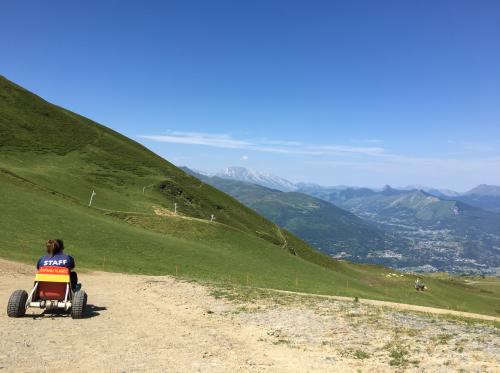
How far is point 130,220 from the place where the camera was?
72.9 metres

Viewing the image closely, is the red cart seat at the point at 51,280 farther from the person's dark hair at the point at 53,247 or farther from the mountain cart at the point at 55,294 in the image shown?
the person's dark hair at the point at 53,247

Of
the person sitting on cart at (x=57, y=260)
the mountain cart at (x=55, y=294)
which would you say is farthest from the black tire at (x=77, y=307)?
the person sitting on cart at (x=57, y=260)

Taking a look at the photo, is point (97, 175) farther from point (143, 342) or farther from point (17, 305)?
point (143, 342)

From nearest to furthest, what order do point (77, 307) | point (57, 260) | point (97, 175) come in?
point (77, 307) < point (57, 260) < point (97, 175)

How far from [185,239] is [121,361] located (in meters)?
54.5

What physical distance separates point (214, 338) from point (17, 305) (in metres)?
9.57

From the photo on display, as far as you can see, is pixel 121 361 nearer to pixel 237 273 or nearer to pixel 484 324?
pixel 484 324

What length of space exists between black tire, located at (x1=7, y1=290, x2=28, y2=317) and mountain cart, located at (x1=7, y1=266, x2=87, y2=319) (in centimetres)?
11

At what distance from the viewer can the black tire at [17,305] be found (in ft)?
64.0

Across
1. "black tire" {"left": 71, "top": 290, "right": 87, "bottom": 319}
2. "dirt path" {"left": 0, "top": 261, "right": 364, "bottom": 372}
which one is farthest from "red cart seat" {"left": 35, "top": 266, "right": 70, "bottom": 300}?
"dirt path" {"left": 0, "top": 261, "right": 364, "bottom": 372}

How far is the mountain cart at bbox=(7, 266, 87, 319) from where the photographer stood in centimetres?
2016

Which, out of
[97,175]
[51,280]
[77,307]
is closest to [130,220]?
[97,175]

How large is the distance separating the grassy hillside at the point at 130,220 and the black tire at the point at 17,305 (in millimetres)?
18966

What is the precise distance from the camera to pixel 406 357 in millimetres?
16750
